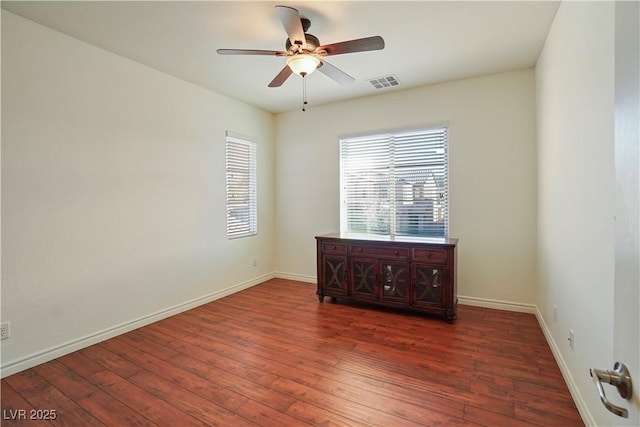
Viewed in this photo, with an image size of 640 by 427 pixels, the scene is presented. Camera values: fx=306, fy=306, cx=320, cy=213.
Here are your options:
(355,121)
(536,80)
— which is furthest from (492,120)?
(355,121)

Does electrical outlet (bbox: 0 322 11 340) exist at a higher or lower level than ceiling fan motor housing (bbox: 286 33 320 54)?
lower

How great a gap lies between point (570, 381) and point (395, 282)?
1691 millimetres

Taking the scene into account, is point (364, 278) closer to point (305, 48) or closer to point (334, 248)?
point (334, 248)

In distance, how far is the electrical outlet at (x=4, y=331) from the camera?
2.31 m

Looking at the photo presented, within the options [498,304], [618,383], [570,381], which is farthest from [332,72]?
[498,304]

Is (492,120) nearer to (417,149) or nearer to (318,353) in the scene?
(417,149)

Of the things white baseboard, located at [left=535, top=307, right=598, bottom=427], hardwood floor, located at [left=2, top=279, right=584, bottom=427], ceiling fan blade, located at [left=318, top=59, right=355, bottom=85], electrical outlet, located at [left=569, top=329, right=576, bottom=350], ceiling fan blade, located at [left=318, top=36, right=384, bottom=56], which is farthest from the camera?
ceiling fan blade, located at [left=318, top=59, right=355, bottom=85]

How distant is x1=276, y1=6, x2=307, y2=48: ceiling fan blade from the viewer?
189 cm

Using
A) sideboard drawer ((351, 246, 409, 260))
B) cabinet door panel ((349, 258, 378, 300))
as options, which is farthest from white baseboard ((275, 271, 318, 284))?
sideboard drawer ((351, 246, 409, 260))

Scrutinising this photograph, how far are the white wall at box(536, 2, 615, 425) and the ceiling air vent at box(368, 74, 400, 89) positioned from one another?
4.93 feet

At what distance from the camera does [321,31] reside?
8.61 ft

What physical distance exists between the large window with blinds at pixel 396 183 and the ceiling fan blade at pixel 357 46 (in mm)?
2017

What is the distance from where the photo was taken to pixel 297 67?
247cm

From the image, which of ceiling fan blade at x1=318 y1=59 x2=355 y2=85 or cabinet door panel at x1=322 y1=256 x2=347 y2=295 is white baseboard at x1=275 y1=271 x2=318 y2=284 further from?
ceiling fan blade at x1=318 y1=59 x2=355 y2=85
